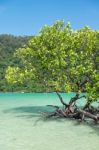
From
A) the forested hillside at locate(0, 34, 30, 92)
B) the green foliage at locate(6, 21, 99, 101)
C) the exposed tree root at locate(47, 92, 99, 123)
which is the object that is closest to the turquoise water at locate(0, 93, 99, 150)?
the exposed tree root at locate(47, 92, 99, 123)

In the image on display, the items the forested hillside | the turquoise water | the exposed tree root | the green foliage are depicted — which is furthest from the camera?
the forested hillside

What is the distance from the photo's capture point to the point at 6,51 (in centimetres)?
15712

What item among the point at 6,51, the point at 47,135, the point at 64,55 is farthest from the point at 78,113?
the point at 6,51

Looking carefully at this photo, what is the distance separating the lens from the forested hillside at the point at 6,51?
124750 millimetres

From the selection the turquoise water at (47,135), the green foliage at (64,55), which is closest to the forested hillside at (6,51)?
the green foliage at (64,55)

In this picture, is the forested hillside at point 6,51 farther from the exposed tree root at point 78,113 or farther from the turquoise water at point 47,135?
the turquoise water at point 47,135

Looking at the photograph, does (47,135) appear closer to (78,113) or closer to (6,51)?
(78,113)

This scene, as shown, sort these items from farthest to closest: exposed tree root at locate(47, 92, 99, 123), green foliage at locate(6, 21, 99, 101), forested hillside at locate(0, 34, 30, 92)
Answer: forested hillside at locate(0, 34, 30, 92) → green foliage at locate(6, 21, 99, 101) → exposed tree root at locate(47, 92, 99, 123)

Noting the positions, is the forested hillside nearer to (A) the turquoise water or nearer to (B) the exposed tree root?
(B) the exposed tree root

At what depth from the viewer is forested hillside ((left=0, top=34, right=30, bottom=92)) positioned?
124750 mm

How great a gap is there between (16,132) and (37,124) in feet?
12.1

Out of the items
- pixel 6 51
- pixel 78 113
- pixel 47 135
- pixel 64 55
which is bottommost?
pixel 47 135

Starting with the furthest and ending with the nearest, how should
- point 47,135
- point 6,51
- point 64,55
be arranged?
point 6,51, point 64,55, point 47,135

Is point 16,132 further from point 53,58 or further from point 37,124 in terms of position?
point 53,58
